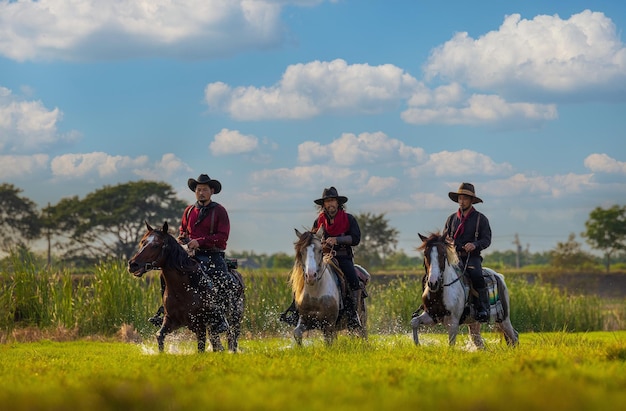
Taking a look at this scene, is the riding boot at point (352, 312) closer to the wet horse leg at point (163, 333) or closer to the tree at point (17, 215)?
the wet horse leg at point (163, 333)

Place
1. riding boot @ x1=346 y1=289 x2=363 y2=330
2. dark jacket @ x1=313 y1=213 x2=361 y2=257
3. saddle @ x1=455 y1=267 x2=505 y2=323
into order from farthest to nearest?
saddle @ x1=455 y1=267 x2=505 y2=323 → riding boot @ x1=346 y1=289 x2=363 y2=330 → dark jacket @ x1=313 y1=213 x2=361 y2=257

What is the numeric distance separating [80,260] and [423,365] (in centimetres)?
5219

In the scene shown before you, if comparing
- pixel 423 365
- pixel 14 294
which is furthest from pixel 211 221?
pixel 14 294

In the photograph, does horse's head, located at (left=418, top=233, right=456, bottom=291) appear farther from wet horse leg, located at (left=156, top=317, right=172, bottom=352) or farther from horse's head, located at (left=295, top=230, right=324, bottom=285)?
wet horse leg, located at (left=156, top=317, right=172, bottom=352)

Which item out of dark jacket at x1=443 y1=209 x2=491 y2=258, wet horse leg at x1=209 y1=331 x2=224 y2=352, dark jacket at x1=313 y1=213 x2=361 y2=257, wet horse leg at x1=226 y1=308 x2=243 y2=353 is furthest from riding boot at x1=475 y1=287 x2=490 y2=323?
wet horse leg at x1=209 y1=331 x2=224 y2=352

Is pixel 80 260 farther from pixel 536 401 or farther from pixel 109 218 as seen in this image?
pixel 536 401

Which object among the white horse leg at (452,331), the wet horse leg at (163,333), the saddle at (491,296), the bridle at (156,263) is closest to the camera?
the bridle at (156,263)

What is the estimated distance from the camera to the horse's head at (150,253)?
1134cm

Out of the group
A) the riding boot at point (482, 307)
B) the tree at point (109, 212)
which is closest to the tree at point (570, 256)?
the tree at point (109, 212)

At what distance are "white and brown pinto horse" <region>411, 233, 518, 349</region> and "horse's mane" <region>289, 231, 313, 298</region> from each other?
1.67 meters

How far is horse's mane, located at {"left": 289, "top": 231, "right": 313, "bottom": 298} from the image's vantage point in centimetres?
1217

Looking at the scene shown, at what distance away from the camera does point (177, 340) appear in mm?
17812

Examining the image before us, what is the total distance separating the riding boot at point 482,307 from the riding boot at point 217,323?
12.9ft

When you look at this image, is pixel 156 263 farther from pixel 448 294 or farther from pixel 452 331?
pixel 452 331
